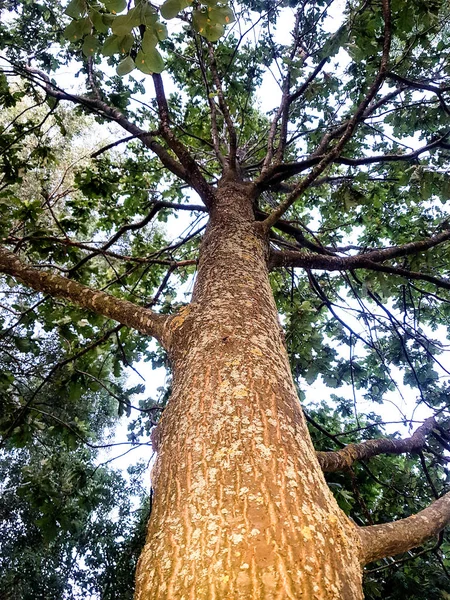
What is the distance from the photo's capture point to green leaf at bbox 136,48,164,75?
1.15 meters

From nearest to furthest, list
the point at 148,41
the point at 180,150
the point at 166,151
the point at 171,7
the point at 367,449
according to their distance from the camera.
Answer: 1. the point at 171,7
2. the point at 148,41
3. the point at 367,449
4. the point at 180,150
5. the point at 166,151

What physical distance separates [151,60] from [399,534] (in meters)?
1.54

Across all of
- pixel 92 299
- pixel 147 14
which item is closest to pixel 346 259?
pixel 92 299

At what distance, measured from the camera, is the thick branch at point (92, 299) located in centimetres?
165

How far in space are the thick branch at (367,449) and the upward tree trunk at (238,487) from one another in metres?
0.41

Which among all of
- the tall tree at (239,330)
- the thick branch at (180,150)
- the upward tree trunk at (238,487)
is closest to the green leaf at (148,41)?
the tall tree at (239,330)

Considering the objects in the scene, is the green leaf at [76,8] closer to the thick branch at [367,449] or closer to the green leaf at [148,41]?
the green leaf at [148,41]

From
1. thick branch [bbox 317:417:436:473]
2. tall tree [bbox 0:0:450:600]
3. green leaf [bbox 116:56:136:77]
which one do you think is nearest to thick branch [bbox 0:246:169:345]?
tall tree [bbox 0:0:450:600]

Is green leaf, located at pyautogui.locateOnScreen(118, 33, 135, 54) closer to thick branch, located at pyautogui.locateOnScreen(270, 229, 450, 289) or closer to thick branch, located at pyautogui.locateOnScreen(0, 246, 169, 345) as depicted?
thick branch, located at pyautogui.locateOnScreen(0, 246, 169, 345)

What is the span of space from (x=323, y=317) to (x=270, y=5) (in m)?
3.59

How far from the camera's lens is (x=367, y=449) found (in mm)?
1731

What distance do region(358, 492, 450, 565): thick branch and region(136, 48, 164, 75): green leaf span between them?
1409 mm

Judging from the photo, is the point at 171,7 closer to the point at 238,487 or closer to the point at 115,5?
the point at 115,5

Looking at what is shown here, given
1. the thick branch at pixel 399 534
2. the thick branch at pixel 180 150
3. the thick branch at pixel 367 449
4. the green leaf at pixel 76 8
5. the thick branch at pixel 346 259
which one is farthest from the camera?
the thick branch at pixel 180 150
